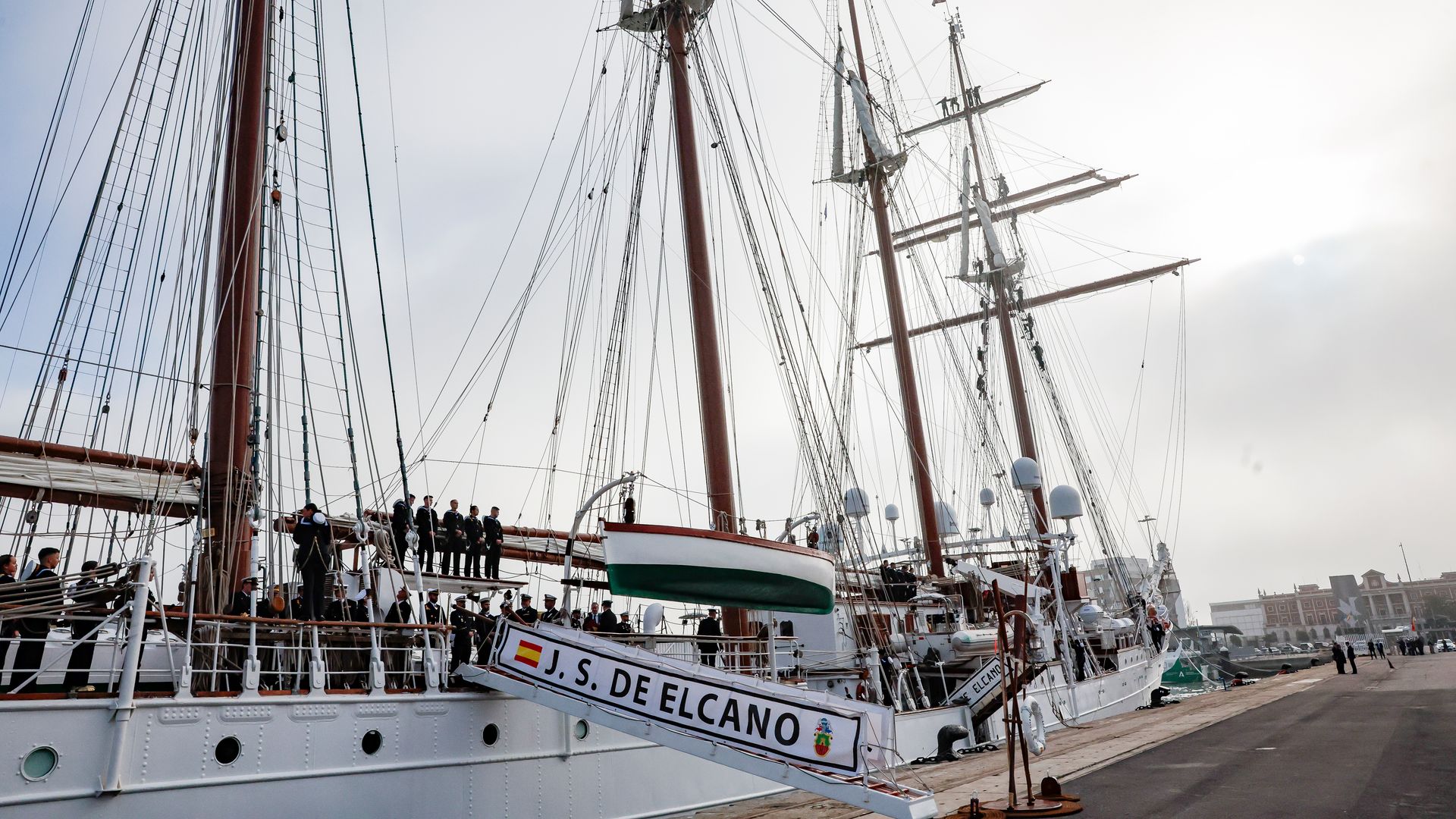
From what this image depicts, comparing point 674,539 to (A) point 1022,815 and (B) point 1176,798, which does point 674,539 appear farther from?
(B) point 1176,798

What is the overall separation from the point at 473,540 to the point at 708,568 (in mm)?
4976

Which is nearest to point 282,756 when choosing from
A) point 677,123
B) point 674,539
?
point 674,539

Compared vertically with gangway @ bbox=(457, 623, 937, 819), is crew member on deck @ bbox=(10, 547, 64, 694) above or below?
above

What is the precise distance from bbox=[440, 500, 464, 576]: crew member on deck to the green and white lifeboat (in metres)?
3.94

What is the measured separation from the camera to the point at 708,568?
1211cm

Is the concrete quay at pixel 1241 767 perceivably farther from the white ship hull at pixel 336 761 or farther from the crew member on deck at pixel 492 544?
the crew member on deck at pixel 492 544

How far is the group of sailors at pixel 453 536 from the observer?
13.4 metres

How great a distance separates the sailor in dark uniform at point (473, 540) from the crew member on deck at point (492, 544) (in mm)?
166

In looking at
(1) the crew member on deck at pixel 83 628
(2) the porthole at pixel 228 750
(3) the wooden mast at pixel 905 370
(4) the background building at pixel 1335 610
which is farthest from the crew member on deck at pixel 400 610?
(4) the background building at pixel 1335 610

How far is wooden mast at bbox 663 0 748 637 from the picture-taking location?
16266 mm

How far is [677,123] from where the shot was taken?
19.5m

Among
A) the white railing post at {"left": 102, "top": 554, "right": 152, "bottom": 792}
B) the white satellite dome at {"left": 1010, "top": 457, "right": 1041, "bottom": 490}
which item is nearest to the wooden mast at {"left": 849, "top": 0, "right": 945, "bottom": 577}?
the white satellite dome at {"left": 1010, "top": 457, "right": 1041, "bottom": 490}

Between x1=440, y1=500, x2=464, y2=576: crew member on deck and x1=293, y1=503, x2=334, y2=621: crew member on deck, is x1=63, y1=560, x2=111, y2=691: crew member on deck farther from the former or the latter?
x1=440, y1=500, x2=464, y2=576: crew member on deck

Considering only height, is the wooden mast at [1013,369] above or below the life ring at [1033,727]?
above
